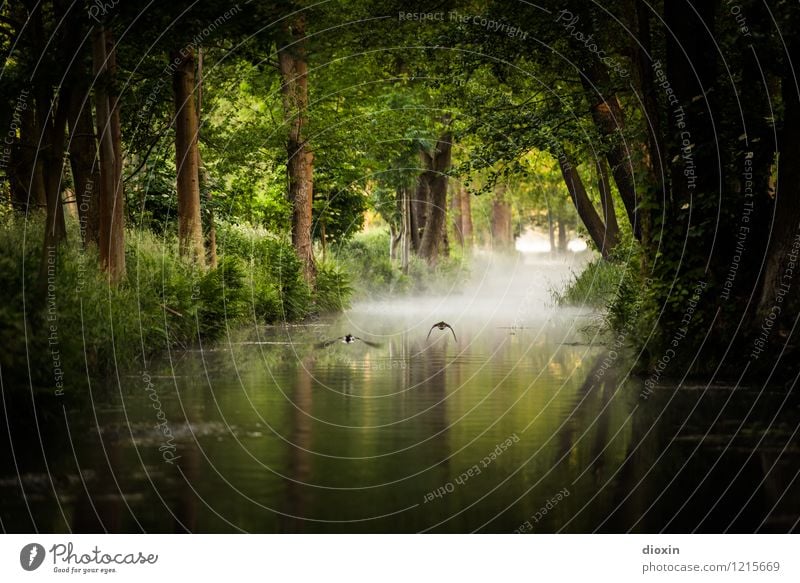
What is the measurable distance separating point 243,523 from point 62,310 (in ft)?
22.3

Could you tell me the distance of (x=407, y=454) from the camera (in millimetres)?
10266

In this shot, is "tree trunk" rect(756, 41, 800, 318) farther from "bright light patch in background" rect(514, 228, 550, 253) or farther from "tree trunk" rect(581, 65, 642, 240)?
"bright light patch in background" rect(514, 228, 550, 253)

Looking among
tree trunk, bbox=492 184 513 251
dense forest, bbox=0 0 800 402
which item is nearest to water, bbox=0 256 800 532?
dense forest, bbox=0 0 800 402

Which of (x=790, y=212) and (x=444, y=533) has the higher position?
(x=790, y=212)

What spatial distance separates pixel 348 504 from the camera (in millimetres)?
8234

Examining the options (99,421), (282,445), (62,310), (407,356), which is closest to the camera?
(282,445)

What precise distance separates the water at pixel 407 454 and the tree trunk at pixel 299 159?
1620 cm

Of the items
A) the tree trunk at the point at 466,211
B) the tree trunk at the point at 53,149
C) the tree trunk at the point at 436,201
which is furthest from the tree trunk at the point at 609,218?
the tree trunk at the point at 466,211

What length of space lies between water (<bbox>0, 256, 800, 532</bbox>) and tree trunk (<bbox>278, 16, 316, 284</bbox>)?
16.2 meters

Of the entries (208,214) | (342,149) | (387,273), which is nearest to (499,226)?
(387,273)

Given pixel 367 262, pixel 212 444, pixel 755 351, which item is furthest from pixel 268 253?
pixel 212 444

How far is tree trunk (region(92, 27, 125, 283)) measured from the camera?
16.8 m

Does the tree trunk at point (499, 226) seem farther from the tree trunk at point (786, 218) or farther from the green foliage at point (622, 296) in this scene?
the tree trunk at point (786, 218)

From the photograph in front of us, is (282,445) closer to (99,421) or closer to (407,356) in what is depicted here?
(99,421)
